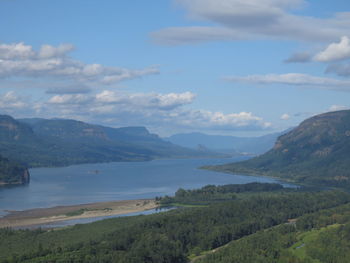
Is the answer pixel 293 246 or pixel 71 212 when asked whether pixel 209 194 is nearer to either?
pixel 71 212

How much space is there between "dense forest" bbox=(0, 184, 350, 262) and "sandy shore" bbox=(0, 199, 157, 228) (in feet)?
63.6

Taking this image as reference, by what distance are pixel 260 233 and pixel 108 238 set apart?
3285cm

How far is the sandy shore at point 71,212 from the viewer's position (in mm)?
131413

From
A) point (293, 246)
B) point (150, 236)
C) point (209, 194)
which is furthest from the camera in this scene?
point (209, 194)

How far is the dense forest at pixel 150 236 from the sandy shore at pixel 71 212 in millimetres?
19382

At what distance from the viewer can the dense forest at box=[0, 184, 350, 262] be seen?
83125 millimetres

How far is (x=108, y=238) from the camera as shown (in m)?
96.3

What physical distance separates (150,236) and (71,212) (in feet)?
180

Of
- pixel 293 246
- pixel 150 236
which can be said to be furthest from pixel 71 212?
pixel 293 246

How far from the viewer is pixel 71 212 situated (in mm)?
144250

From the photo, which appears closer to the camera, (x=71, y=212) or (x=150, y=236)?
(x=150, y=236)

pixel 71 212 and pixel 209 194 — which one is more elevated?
pixel 209 194

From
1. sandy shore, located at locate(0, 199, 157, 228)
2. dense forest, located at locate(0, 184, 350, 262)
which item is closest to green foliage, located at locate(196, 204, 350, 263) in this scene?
dense forest, located at locate(0, 184, 350, 262)

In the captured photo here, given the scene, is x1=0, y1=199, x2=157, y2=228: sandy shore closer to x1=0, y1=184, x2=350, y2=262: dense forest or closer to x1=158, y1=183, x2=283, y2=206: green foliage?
x1=158, y1=183, x2=283, y2=206: green foliage
